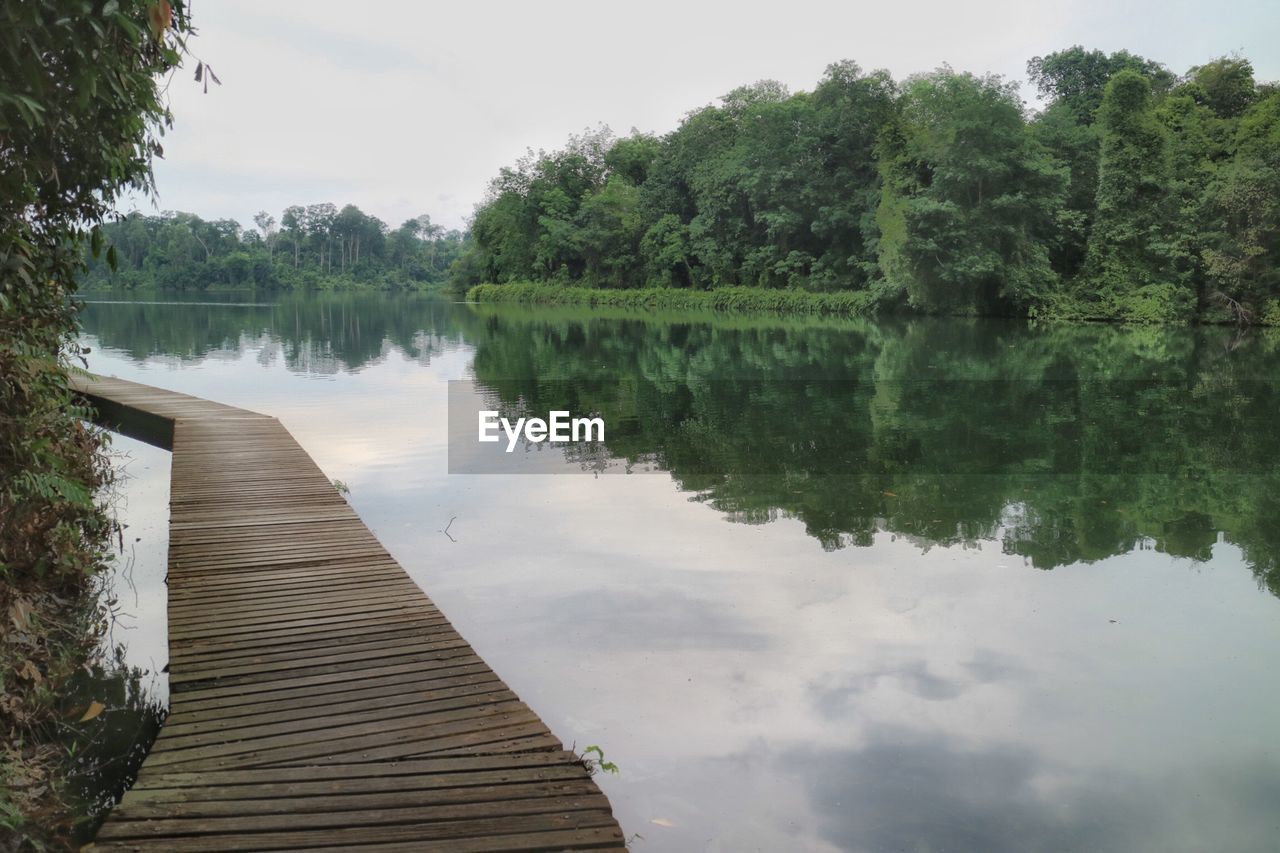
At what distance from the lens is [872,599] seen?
546 cm

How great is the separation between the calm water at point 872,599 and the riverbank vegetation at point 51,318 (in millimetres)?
574

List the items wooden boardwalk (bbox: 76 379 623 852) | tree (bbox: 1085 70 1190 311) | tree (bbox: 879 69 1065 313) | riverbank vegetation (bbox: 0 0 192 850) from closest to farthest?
1. riverbank vegetation (bbox: 0 0 192 850)
2. wooden boardwalk (bbox: 76 379 623 852)
3. tree (bbox: 1085 70 1190 311)
4. tree (bbox: 879 69 1065 313)

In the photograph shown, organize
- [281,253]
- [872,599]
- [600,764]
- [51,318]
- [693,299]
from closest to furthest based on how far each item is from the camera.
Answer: [600,764], [51,318], [872,599], [693,299], [281,253]

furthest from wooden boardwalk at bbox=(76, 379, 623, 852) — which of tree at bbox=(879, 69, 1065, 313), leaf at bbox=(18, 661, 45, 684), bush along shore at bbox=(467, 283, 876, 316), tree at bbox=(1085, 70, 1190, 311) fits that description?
bush along shore at bbox=(467, 283, 876, 316)

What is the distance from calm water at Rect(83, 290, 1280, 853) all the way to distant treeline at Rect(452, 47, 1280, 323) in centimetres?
2037

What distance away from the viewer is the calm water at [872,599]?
11.5 ft

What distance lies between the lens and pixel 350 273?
101 meters

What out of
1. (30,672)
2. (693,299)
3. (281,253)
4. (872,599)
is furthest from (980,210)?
(281,253)

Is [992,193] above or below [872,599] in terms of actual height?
above

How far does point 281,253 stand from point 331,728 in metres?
106

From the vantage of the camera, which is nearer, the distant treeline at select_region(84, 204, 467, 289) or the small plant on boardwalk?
the small plant on boardwalk

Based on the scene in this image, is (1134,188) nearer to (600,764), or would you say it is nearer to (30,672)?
(600,764)

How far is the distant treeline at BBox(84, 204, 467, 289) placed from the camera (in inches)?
3378

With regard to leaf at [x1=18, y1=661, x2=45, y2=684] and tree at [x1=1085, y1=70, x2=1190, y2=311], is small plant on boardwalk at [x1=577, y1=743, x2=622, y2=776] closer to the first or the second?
leaf at [x1=18, y1=661, x2=45, y2=684]
